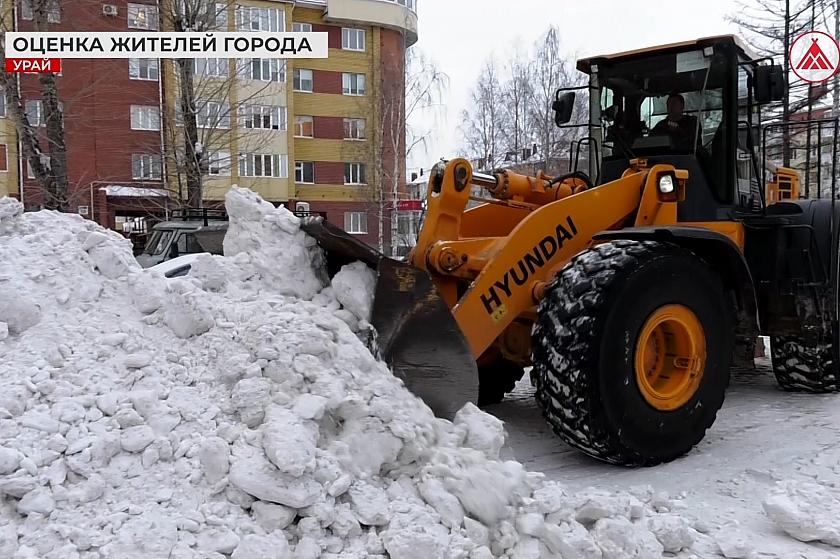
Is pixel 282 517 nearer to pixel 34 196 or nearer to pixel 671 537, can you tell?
pixel 671 537

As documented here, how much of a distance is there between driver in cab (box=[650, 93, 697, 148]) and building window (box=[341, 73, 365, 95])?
1117 inches

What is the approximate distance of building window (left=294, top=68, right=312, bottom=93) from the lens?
31781mm

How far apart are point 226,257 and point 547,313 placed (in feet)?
5.68

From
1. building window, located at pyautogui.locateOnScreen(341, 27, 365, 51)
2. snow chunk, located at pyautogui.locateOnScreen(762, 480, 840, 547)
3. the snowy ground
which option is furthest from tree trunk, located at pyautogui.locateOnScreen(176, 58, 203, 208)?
building window, located at pyautogui.locateOnScreen(341, 27, 365, 51)

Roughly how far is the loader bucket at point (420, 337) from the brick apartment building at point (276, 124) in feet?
52.4

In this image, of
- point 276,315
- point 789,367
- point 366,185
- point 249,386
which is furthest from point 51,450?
point 366,185

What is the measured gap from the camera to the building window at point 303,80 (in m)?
31.8

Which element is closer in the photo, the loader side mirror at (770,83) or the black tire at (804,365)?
the loader side mirror at (770,83)

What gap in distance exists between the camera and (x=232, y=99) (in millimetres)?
22844

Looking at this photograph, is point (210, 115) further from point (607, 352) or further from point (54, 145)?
point (607, 352)

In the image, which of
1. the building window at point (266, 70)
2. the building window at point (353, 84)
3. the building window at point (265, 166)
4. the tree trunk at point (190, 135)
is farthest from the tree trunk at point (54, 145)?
the building window at point (353, 84)

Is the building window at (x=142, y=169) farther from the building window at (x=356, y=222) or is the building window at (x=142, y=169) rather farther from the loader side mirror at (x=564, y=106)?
the loader side mirror at (x=564, y=106)

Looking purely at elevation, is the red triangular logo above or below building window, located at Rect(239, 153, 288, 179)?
below
